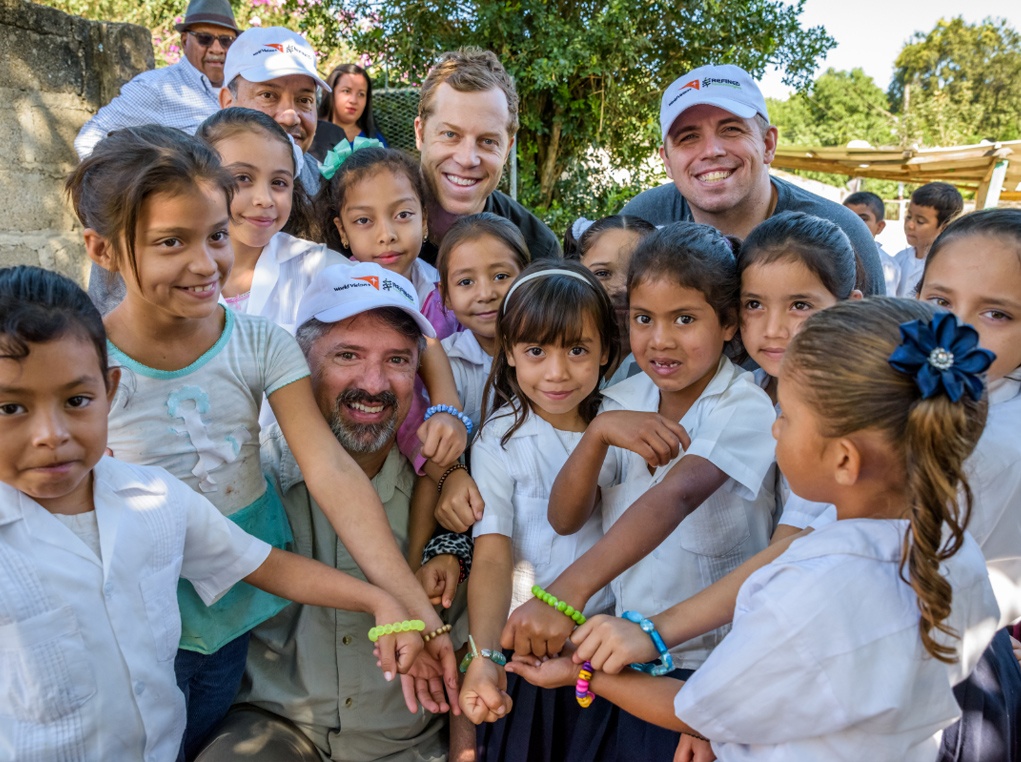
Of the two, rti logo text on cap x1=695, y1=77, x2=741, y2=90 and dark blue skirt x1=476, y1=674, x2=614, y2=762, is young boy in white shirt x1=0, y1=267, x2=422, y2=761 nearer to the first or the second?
dark blue skirt x1=476, y1=674, x2=614, y2=762

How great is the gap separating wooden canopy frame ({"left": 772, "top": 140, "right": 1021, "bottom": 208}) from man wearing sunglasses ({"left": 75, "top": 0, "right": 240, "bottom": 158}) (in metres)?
10.5

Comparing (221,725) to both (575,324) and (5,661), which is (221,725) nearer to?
(5,661)

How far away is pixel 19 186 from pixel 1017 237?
4676 millimetres

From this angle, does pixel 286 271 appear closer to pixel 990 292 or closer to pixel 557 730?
pixel 557 730

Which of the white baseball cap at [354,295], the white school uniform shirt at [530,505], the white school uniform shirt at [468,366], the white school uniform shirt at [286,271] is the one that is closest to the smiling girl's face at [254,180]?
the white school uniform shirt at [286,271]

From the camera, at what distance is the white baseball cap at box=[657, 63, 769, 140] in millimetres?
3525

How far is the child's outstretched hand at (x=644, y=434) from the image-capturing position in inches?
87.4

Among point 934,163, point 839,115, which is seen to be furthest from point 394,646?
point 839,115

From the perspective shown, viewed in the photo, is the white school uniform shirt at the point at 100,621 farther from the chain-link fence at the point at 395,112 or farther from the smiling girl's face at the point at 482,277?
the chain-link fence at the point at 395,112

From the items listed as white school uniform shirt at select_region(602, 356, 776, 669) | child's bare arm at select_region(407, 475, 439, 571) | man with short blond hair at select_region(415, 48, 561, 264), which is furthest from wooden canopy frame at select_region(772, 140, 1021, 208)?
child's bare arm at select_region(407, 475, 439, 571)

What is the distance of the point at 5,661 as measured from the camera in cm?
167

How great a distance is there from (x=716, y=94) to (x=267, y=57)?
2.11m

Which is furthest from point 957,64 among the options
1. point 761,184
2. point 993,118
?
point 761,184

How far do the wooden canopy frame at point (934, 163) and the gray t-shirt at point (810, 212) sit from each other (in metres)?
9.82
